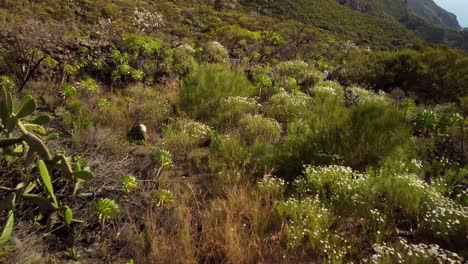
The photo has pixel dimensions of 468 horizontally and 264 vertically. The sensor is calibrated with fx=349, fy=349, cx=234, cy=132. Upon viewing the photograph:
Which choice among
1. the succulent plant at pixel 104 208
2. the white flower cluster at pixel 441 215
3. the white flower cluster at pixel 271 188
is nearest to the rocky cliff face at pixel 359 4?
the white flower cluster at pixel 441 215

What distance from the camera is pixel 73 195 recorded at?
130 inches

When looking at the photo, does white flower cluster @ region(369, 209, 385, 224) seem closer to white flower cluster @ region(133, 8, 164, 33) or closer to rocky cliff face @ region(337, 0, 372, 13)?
white flower cluster @ region(133, 8, 164, 33)

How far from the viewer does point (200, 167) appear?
506cm

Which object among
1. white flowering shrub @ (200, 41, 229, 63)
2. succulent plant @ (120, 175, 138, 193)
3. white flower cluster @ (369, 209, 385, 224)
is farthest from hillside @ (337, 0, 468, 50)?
succulent plant @ (120, 175, 138, 193)

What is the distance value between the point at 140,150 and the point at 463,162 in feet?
16.8

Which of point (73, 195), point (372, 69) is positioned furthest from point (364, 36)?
point (73, 195)

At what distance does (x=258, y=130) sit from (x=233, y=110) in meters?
1.02

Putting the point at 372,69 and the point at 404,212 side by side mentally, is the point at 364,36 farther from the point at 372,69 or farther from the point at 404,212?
the point at 404,212

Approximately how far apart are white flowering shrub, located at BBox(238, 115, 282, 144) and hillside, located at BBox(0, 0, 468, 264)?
0.09 feet

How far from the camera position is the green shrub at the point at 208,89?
7418 mm

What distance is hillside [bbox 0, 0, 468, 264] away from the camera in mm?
3119

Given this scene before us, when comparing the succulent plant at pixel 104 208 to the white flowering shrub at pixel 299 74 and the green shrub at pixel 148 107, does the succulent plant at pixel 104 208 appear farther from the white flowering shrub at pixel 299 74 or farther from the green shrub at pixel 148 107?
the white flowering shrub at pixel 299 74

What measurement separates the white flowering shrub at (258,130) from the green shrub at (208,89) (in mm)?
1047

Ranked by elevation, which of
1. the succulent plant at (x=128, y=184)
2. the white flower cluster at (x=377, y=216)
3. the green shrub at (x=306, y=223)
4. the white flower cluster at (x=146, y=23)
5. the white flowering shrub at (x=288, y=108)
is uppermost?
the white flower cluster at (x=377, y=216)
